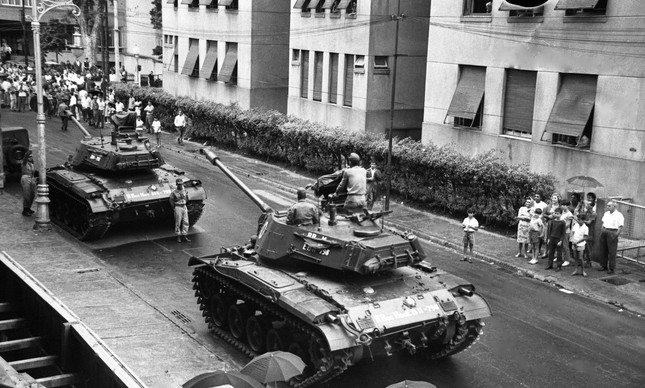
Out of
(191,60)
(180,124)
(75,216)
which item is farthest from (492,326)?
(191,60)

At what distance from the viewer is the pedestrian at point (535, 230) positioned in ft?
65.9

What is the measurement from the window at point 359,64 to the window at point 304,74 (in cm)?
403

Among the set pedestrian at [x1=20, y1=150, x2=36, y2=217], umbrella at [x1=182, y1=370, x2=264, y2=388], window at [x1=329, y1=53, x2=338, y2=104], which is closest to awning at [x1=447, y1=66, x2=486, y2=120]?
window at [x1=329, y1=53, x2=338, y2=104]

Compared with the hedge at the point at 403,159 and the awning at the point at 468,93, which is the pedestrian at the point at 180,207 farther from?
the awning at the point at 468,93

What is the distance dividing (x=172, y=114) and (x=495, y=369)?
30.2 meters

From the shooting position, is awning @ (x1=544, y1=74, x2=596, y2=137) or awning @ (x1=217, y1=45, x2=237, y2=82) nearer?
awning @ (x1=544, y1=74, x2=596, y2=137)

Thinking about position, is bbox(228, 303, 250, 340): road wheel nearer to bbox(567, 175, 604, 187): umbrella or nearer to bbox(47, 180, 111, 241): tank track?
bbox(47, 180, 111, 241): tank track

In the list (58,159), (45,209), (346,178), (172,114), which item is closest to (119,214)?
(45,209)

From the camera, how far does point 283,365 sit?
10.7 m

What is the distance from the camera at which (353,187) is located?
1486 cm

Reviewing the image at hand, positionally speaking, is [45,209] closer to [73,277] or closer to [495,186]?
[73,277]

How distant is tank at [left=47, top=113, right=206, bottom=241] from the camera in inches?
806

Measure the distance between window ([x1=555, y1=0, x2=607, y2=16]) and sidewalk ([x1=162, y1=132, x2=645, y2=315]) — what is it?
675 cm

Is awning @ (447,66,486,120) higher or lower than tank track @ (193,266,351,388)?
higher
